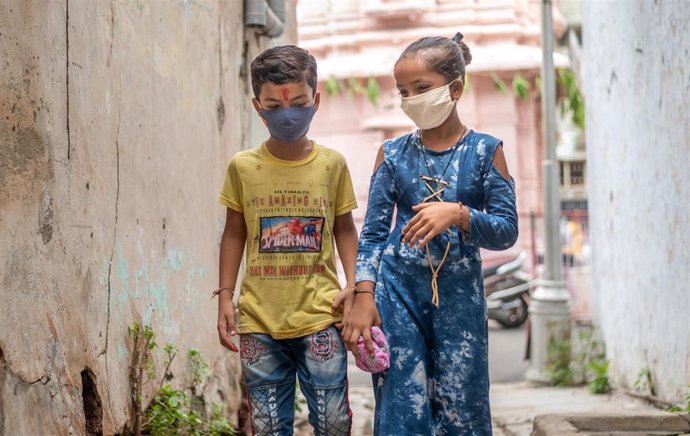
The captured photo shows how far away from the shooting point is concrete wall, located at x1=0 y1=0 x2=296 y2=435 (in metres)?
3.09

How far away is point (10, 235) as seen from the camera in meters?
3.02

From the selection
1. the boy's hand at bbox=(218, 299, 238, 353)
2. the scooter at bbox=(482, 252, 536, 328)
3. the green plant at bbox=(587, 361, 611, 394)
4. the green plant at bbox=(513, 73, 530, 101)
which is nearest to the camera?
the boy's hand at bbox=(218, 299, 238, 353)

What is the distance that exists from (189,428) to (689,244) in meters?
2.69

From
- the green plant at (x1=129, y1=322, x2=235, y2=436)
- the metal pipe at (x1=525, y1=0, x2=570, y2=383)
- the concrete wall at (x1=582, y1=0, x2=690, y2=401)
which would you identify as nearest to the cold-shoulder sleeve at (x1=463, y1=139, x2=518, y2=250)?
the green plant at (x1=129, y1=322, x2=235, y2=436)

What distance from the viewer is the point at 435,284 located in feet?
10.8

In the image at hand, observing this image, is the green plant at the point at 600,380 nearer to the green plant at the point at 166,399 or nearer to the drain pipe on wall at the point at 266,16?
the drain pipe on wall at the point at 266,16

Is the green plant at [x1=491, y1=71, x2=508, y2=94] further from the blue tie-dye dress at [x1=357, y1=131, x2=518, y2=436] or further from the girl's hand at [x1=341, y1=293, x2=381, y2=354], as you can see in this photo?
the girl's hand at [x1=341, y1=293, x2=381, y2=354]

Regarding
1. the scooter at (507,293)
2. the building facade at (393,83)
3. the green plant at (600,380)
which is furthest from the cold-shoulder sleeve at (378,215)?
the building facade at (393,83)

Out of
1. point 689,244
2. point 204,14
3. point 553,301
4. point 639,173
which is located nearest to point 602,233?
point 553,301

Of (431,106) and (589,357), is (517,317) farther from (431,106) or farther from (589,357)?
(431,106)

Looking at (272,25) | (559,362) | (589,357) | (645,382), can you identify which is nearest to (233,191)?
(272,25)

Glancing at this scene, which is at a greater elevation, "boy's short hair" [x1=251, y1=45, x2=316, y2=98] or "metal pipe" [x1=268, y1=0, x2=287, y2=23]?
"metal pipe" [x1=268, y1=0, x2=287, y2=23]

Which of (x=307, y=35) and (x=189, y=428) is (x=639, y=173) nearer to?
(x=189, y=428)

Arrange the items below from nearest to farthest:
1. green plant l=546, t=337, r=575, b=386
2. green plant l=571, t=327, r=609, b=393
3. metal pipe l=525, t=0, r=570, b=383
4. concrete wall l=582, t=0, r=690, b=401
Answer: concrete wall l=582, t=0, r=690, b=401, green plant l=571, t=327, r=609, b=393, green plant l=546, t=337, r=575, b=386, metal pipe l=525, t=0, r=570, b=383
